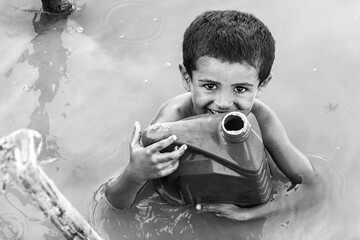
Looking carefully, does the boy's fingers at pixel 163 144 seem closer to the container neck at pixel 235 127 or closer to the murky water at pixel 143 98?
the container neck at pixel 235 127

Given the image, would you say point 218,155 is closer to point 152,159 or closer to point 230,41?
point 152,159

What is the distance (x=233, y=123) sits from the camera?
8.61 feet

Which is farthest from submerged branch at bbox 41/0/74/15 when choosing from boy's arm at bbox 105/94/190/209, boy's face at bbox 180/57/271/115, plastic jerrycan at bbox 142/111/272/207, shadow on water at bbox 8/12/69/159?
plastic jerrycan at bbox 142/111/272/207

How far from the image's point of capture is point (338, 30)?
14.2 ft

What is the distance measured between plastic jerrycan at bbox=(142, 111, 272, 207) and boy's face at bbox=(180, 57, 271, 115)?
18 cm

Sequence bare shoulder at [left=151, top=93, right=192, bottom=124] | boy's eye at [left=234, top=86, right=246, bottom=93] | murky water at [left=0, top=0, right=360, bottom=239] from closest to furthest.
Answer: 1. boy's eye at [left=234, top=86, right=246, bottom=93]
2. bare shoulder at [left=151, top=93, right=192, bottom=124]
3. murky water at [left=0, top=0, right=360, bottom=239]

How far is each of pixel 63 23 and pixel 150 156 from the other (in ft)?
6.77

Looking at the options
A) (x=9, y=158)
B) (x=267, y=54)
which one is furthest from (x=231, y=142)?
(x=9, y=158)

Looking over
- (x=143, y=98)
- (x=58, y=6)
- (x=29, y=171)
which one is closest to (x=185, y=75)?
(x=143, y=98)

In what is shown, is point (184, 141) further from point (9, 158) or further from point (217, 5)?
point (217, 5)

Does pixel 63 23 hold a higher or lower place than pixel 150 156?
lower

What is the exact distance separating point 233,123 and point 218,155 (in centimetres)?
15

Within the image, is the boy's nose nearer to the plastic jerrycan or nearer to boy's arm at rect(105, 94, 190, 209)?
the plastic jerrycan

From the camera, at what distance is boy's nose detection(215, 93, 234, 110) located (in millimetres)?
2797
